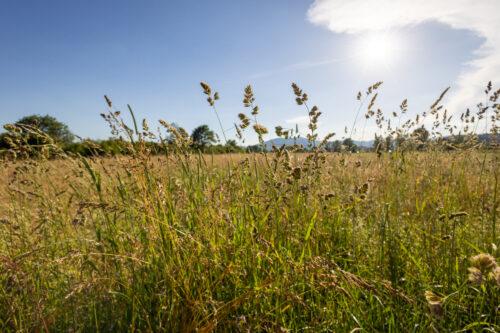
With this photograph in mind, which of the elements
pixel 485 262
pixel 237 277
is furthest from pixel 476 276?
pixel 237 277

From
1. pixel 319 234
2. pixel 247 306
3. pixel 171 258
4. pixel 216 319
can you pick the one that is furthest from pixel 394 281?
pixel 171 258

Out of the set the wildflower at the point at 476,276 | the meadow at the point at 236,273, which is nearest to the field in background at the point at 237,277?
the meadow at the point at 236,273

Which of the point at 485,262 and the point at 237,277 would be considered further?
the point at 237,277

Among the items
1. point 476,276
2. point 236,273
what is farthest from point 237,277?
point 476,276

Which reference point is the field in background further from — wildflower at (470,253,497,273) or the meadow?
wildflower at (470,253,497,273)

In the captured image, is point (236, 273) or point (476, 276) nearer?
point (476, 276)

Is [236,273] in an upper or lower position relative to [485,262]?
lower

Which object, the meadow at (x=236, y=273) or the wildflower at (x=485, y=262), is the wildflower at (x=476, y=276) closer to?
the wildflower at (x=485, y=262)

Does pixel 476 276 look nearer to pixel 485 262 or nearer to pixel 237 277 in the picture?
pixel 485 262

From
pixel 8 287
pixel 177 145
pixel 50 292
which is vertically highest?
pixel 177 145

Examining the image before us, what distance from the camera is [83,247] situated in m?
2.52

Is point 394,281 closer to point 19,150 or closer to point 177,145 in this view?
point 177,145

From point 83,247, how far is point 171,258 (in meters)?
1.28

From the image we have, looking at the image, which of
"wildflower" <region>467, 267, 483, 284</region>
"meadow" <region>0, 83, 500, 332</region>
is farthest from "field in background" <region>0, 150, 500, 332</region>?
"wildflower" <region>467, 267, 483, 284</region>
